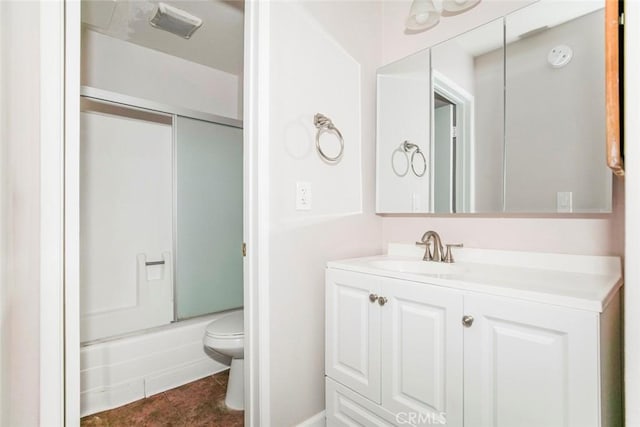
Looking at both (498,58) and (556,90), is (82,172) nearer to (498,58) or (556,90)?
(498,58)

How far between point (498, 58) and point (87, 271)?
8.76ft

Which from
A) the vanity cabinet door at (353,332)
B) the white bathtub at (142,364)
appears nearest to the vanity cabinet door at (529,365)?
the vanity cabinet door at (353,332)

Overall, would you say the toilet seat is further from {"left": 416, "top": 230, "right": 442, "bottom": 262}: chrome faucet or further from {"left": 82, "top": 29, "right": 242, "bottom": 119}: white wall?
{"left": 82, "top": 29, "right": 242, "bottom": 119}: white wall

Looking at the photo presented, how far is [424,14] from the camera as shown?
1.60 meters

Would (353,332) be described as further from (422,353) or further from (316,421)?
(316,421)

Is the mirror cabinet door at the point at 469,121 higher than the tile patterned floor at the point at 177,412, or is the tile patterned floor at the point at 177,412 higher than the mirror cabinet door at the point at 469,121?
the mirror cabinet door at the point at 469,121

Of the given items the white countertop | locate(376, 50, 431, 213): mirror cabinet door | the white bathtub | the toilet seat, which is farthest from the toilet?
locate(376, 50, 431, 213): mirror cabinet door

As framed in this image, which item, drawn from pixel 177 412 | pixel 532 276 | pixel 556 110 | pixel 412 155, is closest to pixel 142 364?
pixel 177 412

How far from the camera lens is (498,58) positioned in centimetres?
135

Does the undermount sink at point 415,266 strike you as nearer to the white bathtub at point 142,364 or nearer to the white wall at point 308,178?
the white wall at point 308,178

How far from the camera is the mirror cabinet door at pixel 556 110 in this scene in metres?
1.10

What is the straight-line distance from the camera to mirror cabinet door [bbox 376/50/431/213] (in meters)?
1.60

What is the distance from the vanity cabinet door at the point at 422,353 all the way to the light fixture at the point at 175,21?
76.5 inches

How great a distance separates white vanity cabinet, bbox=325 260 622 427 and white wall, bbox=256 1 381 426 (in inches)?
4.6
